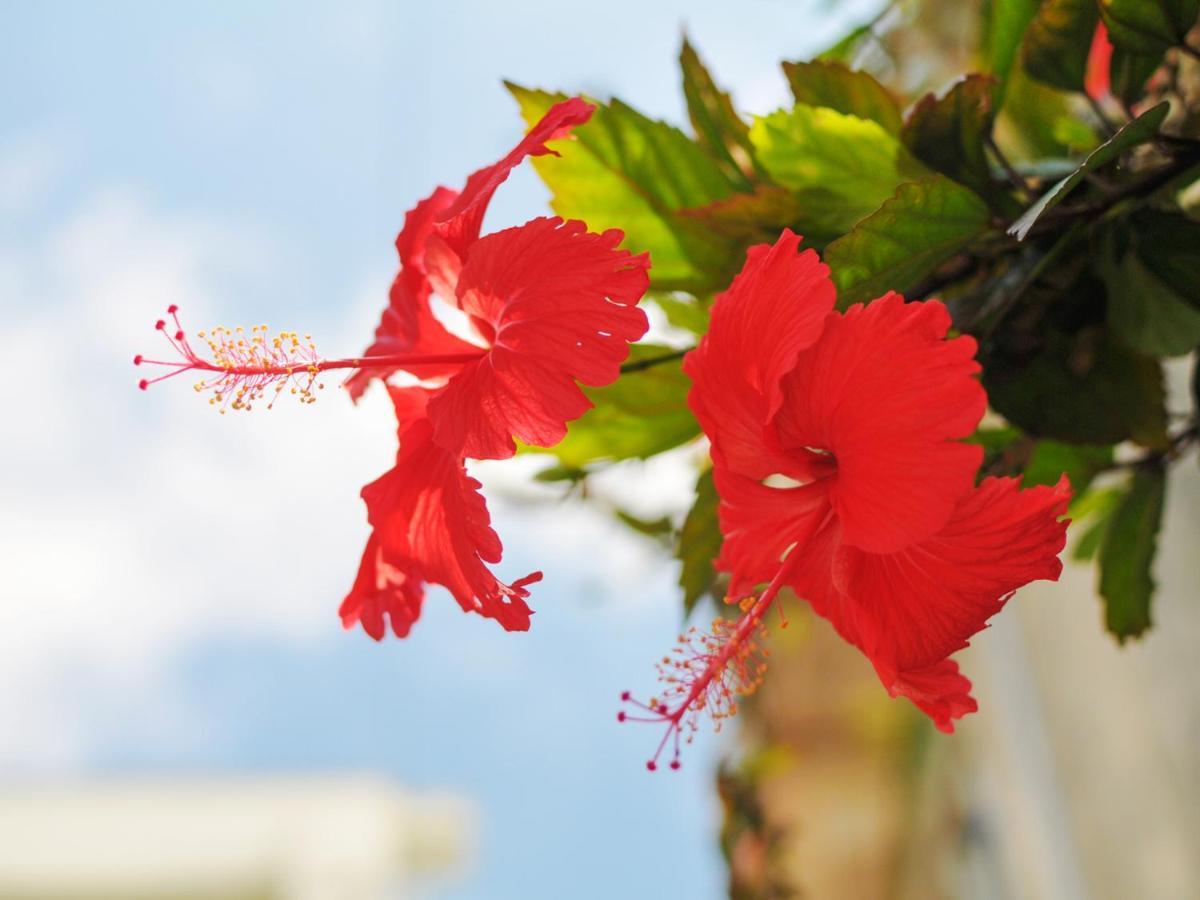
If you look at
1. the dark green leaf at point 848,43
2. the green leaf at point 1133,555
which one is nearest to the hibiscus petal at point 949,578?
the green leaf at point 1133,555

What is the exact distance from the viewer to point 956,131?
41cm

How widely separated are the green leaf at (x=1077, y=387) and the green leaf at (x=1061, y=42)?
0.10 m

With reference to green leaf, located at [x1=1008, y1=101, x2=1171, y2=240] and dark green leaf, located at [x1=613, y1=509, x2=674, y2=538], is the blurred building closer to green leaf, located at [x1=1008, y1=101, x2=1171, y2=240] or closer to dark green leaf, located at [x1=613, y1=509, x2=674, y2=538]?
dark green leaf, located at [x1=613, y1=509, x2=674, y2=538]

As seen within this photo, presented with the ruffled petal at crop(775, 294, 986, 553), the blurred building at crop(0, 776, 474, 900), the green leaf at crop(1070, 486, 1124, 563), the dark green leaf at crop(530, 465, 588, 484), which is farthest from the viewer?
the blurred building at crop(0, 776, 474, 900)

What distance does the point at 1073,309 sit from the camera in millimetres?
447

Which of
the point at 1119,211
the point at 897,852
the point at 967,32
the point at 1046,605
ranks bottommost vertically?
the point at 1119,211

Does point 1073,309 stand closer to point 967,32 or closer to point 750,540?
point 750,540

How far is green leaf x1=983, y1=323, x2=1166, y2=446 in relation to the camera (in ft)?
1.43

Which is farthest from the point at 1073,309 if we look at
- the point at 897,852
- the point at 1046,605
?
the point at 897,852

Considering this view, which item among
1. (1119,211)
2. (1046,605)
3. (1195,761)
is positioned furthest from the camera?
(1046,605)

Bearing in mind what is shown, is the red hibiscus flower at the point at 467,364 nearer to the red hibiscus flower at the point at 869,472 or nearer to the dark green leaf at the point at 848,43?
the red hibiscus flower at the point at 869,472

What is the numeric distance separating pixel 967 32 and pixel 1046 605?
64cm

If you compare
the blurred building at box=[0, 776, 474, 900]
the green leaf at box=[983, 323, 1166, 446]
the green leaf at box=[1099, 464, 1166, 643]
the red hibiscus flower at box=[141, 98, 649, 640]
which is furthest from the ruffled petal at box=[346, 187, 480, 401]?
the blurred building at box=[0, 776, 474, 900]

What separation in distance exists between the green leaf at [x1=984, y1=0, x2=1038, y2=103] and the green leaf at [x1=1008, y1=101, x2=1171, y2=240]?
0.10 metres
